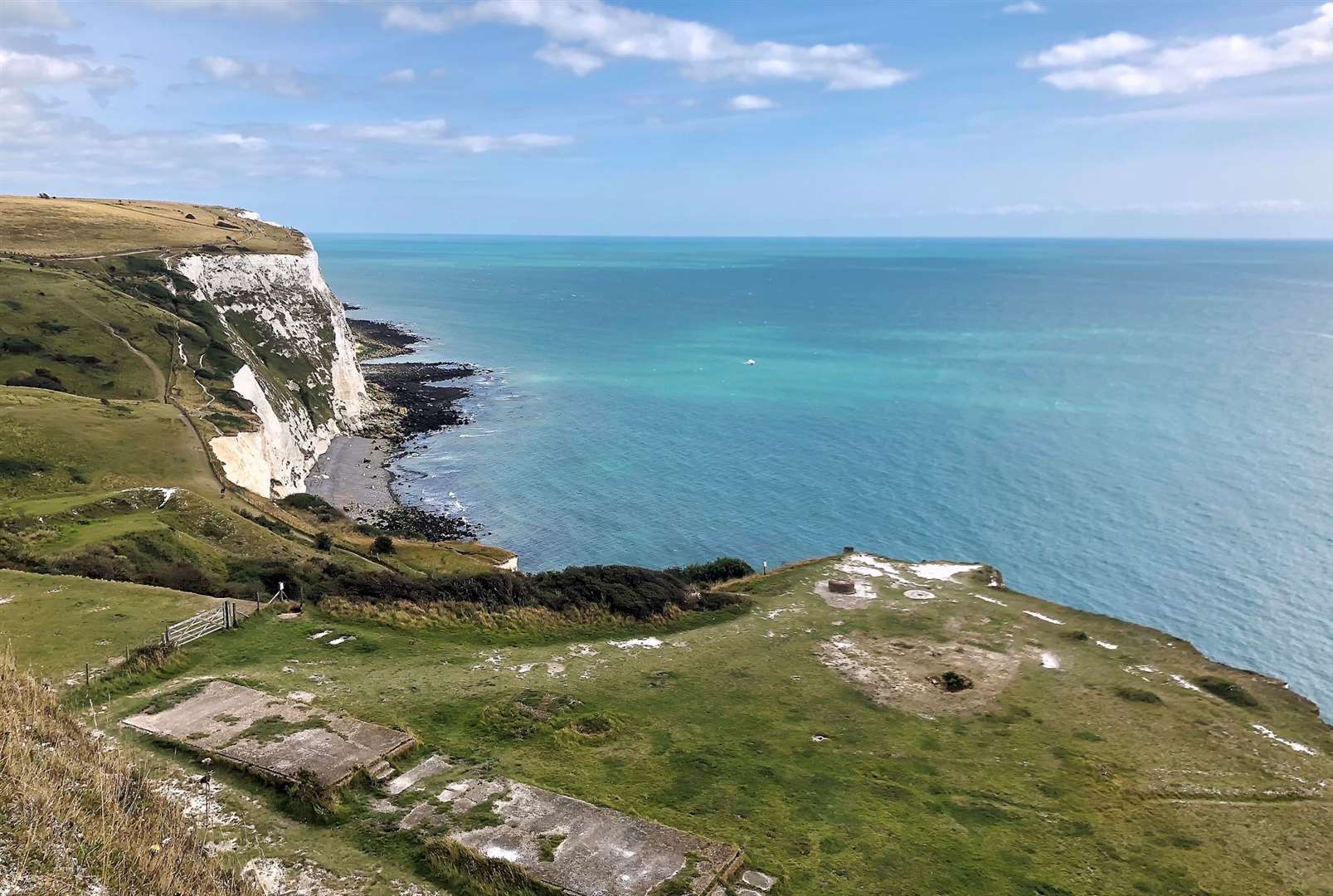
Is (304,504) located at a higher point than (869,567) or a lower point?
lower

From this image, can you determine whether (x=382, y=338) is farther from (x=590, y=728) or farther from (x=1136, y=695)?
(x=1136, y=695)

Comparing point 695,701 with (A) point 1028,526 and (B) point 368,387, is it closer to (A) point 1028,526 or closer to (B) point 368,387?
(A) point 1028,526

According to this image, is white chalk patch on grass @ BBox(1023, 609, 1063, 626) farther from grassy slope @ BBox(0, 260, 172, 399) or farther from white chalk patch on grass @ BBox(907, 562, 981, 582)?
grassy slope @ BBox(0, 260, 172, 399)

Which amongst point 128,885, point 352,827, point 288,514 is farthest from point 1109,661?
point 288,514

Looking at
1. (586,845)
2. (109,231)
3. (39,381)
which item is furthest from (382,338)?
(586,845)

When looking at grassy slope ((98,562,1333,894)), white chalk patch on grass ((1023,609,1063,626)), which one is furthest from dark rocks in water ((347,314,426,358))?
white chalk patch on grass ((1023,609,1063,626))
